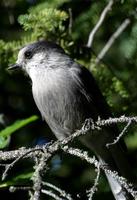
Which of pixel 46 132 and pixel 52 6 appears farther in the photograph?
pixel 46 132

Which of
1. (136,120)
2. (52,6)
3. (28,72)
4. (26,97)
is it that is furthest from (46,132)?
(136,120)

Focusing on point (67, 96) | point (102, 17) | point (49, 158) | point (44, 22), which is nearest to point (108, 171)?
point (49, 158)

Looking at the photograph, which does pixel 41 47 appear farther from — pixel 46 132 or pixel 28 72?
pixel 46 132

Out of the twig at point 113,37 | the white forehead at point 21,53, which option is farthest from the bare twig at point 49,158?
the twig at point 113,37

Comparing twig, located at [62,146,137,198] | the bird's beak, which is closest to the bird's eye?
the bird's beak

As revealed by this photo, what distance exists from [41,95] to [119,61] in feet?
3.10

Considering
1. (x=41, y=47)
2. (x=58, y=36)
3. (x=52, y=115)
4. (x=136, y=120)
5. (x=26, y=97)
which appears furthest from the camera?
(x=26, y=97)

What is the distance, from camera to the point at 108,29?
5418mm

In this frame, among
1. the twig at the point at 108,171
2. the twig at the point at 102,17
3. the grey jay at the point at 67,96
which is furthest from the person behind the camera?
the grey jay at the point at 67,96

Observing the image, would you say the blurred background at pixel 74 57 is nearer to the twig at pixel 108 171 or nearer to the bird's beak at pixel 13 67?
the bird's beak at pixel 13 67

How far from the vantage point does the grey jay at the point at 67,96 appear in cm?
483

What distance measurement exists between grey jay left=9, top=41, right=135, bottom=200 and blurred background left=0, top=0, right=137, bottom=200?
0.54ft

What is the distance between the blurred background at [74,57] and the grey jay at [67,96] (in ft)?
0.54

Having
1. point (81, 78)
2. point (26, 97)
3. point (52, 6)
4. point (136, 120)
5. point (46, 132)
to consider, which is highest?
point (52, 6)
